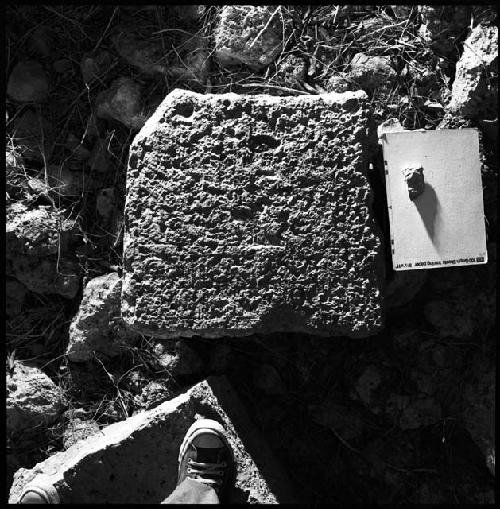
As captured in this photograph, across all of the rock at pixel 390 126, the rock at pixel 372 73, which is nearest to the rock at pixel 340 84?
the rock at pixel 372 73

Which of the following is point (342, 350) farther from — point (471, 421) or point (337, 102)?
point (337, 102)

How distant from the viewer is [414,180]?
2109 mm

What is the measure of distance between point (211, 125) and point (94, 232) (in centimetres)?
69

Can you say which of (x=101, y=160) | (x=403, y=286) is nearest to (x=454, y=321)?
(x=403, y=286)

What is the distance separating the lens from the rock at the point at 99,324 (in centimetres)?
244

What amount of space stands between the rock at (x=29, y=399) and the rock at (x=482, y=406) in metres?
1.37

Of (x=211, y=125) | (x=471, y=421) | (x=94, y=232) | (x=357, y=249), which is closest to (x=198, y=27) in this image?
(x=211, y=125)

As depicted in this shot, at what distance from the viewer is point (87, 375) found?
8.20 feet

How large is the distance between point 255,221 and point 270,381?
60cm

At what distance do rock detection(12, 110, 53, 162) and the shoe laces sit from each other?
1.16m

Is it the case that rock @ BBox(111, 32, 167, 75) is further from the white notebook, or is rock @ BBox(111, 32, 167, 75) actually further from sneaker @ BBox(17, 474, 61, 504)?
sneaker @ BBox(17, 474, 61, 504)

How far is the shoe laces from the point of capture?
217 centimetres

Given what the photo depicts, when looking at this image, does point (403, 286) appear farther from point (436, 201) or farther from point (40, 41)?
point (40, 41)

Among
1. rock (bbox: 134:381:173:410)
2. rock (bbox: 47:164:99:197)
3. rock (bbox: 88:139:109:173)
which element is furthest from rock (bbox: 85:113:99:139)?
rock (bbox: 134:381:173:410)
